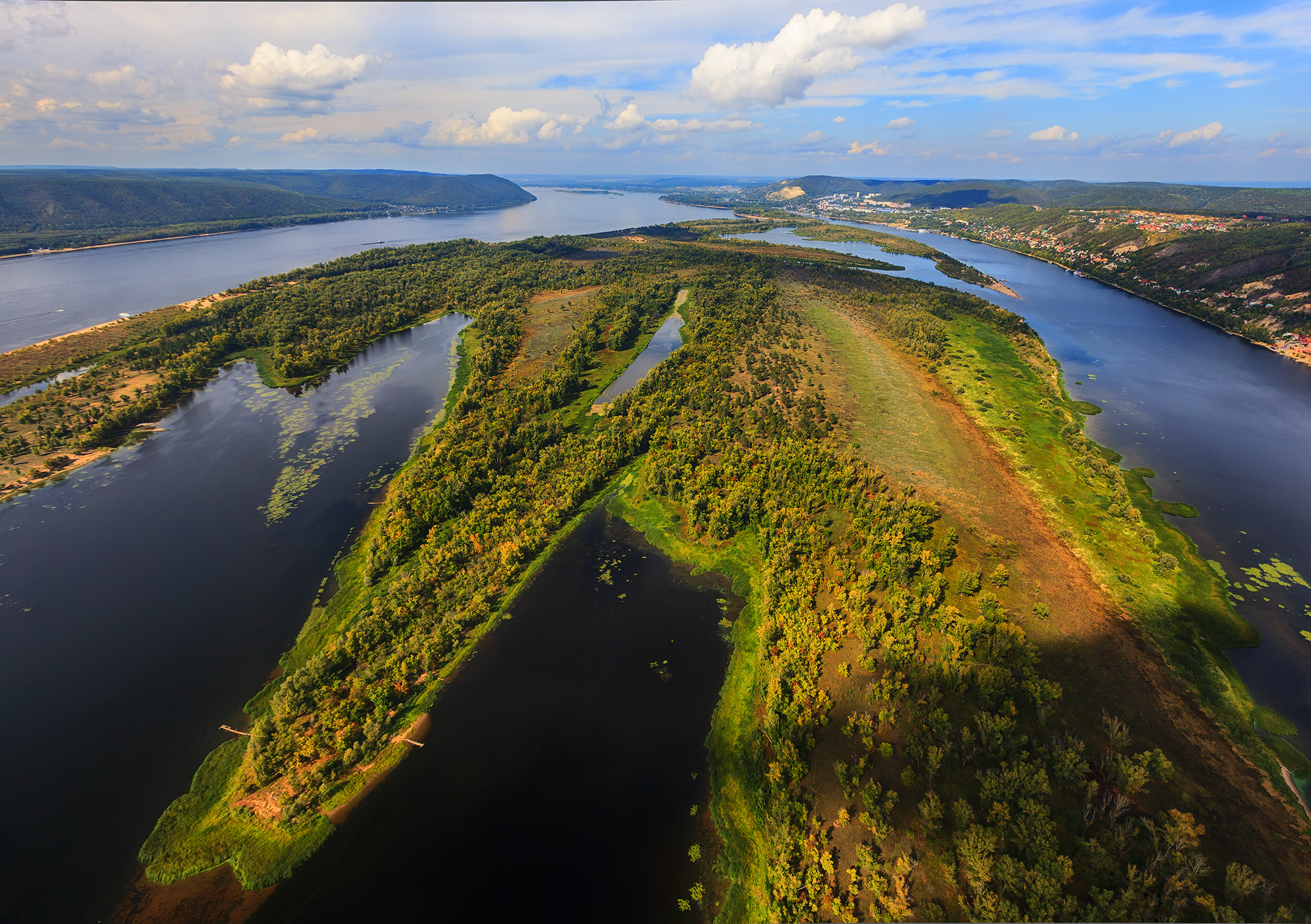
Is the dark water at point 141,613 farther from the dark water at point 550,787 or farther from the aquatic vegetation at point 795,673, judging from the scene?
the dark water at point 550,787

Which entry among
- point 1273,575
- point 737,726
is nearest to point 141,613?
point 737,726

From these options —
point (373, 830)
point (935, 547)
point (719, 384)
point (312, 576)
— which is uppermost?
point (719, 384)

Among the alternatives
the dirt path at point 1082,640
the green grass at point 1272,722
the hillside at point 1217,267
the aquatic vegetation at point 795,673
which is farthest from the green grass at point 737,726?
the hillside at point 1217,267

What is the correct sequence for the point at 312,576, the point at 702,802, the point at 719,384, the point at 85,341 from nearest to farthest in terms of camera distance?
the point at 702,802
the point at 312,576
the point at 719,384
the point at 85,341

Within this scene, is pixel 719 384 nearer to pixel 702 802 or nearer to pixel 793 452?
pixel 793 452

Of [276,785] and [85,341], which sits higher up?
[85,341]

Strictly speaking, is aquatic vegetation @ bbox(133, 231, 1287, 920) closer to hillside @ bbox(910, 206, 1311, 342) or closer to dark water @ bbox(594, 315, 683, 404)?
dark water @ bbox(594, 315, 683, 404)

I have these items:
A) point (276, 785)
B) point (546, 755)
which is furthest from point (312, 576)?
point (546, 755)
